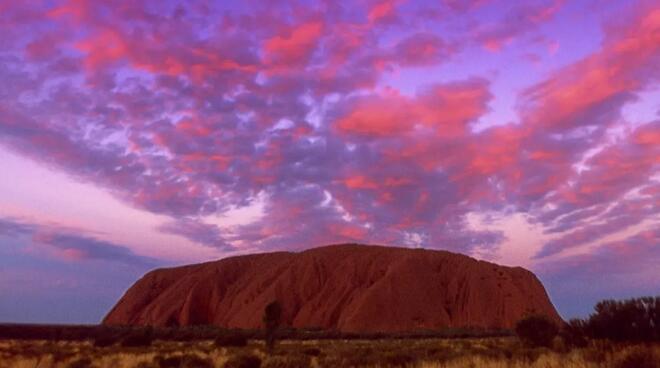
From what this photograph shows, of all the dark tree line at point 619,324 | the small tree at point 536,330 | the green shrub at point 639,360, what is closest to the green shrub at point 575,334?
the dark tree line at point 619,324

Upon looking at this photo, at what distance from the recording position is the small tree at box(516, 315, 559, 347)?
3053cm

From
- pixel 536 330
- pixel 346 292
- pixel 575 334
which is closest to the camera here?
pixel 575 334

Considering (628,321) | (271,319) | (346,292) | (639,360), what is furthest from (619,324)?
(346,292)

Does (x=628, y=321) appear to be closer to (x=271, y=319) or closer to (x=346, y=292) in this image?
(x=271, y=319)

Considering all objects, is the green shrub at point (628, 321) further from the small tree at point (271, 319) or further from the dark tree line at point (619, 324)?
the small tree at point (271, 319)

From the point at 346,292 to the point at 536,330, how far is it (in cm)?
6787

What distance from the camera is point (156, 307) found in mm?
108312

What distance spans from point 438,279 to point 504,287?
428 inches

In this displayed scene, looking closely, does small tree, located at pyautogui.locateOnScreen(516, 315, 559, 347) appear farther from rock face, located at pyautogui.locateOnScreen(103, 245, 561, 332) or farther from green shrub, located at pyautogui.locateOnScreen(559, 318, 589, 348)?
rock face, located at pyautogui.locateOnScreen(103, 245, 561, 332)

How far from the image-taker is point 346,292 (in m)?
97.9

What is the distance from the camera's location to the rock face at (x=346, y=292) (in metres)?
89.2

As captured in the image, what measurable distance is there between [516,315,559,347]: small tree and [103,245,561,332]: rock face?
51035 millimetres

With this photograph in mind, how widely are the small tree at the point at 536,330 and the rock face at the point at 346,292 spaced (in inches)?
2009

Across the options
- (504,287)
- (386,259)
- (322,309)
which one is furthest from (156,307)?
(504,287)
